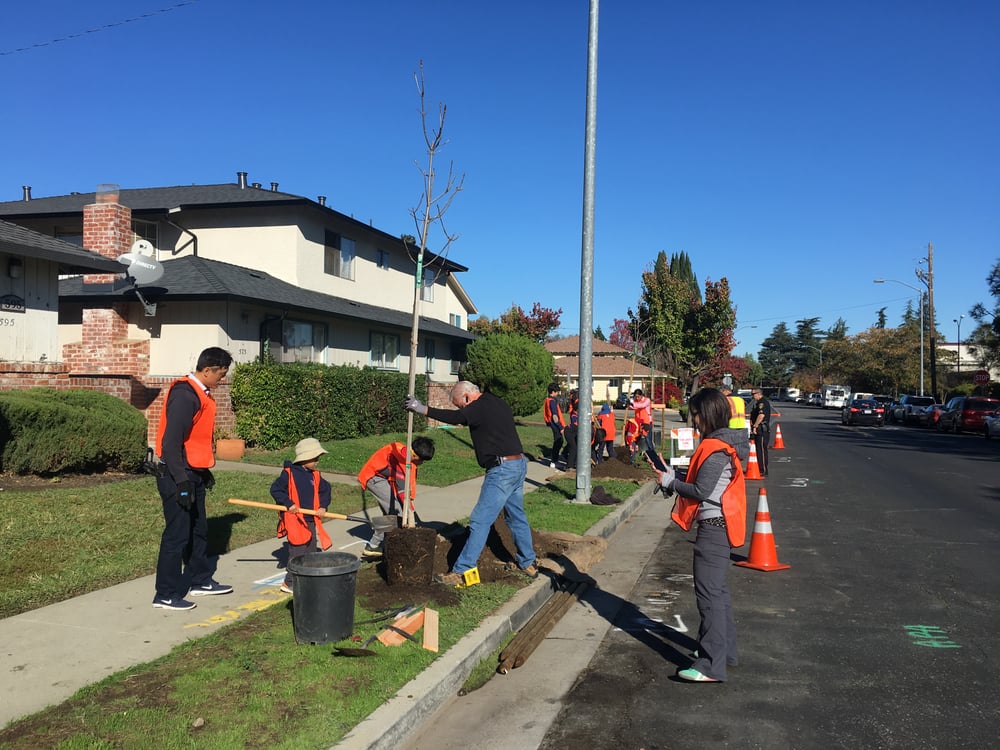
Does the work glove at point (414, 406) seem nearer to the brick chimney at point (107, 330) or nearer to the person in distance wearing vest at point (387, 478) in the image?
the person in distance wearing vest at point (387, 478)

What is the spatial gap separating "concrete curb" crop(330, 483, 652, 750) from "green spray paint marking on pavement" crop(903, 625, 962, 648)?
2922 millimetres

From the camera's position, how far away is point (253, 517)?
31.4ft

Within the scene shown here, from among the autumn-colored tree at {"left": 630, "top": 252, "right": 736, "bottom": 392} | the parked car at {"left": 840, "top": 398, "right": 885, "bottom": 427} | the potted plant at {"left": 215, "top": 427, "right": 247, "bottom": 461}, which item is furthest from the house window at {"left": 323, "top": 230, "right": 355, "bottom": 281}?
the parked car at {"left": 840, "top": 398, "right": 885, "bottom": 427}

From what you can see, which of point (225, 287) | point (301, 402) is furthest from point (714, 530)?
point (225, 287)

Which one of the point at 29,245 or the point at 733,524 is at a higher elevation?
the point at 29,245

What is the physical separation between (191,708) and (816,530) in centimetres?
872

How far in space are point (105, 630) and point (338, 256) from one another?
767 inches

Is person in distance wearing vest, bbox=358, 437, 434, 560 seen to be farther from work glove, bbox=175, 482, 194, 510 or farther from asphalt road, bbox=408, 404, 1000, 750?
asphalt road, bbox=408, 404, 1000, 750

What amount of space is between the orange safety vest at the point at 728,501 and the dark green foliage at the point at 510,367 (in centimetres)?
2291

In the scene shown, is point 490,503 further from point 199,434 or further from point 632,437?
point 632,437

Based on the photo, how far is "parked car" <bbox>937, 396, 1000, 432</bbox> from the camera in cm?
3409

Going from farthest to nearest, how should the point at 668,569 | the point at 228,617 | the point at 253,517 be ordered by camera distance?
the point at 253,517
the point at 668,569
the point at 228,617

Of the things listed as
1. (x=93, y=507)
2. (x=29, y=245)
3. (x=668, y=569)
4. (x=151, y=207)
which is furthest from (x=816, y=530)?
(x=151, y=207)

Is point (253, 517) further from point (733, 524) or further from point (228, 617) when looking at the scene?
point (733, 524)
